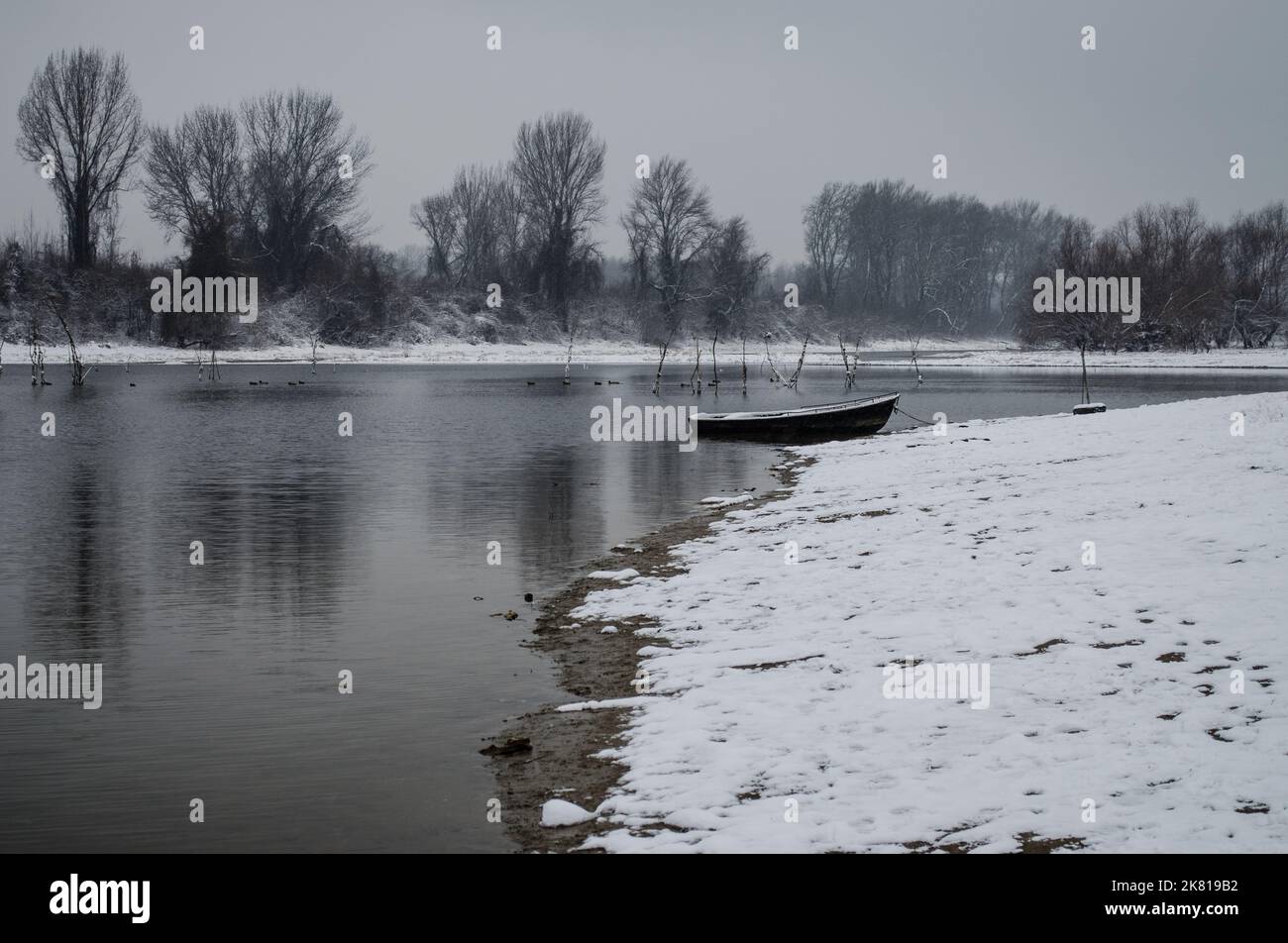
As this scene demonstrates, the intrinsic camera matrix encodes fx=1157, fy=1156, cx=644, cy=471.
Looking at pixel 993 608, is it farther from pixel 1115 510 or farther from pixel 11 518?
pixel 11 518

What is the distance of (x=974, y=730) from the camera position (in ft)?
26.3

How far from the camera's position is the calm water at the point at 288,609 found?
784 cm

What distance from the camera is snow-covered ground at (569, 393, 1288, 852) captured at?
6727 mm

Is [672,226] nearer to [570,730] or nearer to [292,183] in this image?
[292,183]

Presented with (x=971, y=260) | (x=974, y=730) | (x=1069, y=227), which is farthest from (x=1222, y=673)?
(x=971, y=260)

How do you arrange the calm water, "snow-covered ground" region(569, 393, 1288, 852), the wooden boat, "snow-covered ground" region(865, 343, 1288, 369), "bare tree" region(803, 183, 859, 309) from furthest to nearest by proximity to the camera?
"bare tree" region(803, 183, 859, 309) < "snow-covered ground" region(865, 343, 1288, 369) < the wooden boat < the calm water < "snow-covered ground" region(569, 393, 1288, 852)

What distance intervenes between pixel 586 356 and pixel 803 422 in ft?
219

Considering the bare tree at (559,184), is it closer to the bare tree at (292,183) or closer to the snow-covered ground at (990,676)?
the bare tree at (292,183)

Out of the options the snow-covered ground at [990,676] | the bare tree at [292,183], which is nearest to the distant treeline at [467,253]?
the bare tree at [292,183]

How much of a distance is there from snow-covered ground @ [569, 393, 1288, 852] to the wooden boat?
52.2 feet

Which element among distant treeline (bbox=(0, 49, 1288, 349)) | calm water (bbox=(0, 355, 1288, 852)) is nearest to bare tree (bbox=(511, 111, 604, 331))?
distant treeline (bbox=(0, 49, 1288, 349))

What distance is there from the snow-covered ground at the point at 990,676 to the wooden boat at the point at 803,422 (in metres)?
15.9

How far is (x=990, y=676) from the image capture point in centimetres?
906

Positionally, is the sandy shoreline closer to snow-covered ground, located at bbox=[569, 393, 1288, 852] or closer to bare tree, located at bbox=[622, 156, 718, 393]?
snow-covered ground, located at bbox=[569, 393, 1288, 852]
